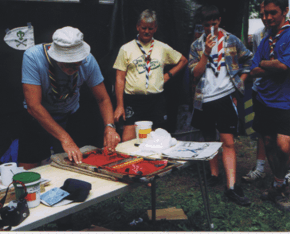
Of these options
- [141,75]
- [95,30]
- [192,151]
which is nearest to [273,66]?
[141,75]

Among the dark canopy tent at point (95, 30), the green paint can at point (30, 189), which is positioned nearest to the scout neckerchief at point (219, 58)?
the dark canopy tent at point (95, 30)

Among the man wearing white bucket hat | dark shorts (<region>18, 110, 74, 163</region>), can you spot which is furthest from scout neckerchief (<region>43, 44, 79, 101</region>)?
dark shorts (<region>18, 110, 74, 163</region>)

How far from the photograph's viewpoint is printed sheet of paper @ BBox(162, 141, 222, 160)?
2.34 meters

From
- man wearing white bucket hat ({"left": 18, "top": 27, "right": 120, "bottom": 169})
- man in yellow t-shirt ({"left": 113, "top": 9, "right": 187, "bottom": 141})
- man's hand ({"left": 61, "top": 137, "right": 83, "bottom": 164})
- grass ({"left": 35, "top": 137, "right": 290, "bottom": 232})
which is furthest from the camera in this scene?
man in yellow t-shirt ({"left": 113, "top": 9, "right": 187, "bottom": 141})

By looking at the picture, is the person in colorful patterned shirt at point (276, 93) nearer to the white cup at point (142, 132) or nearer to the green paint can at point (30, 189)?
the white cup at point (142, 132)

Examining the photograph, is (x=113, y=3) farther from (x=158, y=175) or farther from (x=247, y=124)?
(x=247, y=124)

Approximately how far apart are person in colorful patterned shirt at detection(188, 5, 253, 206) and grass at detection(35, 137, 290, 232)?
0.23 m

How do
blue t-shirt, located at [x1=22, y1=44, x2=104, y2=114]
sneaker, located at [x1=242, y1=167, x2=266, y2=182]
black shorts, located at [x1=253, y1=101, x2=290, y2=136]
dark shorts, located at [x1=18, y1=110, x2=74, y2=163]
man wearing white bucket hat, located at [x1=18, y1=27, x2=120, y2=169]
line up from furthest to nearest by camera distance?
sneaker, located at [x1=242, y1=167, x2=266, y2=182]
black shorts, located at [x1=253, y1=101, x2=290, y2=136]
dark shorts, located at [x1=18, y1=110, x2=74, y2=163]
blue t-shirt, located at [x1=22, y1=44, x2=104, y2=114]
man wearing white bucket hat, located at [x1=18, y1=27, x2=120, y2=169]

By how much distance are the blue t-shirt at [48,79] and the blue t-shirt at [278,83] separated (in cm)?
192

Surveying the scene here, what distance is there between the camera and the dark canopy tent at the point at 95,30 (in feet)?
11.3

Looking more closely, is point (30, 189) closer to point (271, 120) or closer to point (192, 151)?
point (192, 151)

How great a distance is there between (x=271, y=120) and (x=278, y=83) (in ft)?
1.38

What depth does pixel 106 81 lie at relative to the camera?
14.1ft

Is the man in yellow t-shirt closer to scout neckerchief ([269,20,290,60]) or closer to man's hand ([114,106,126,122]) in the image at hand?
man's hand ([114,106,126,122])
